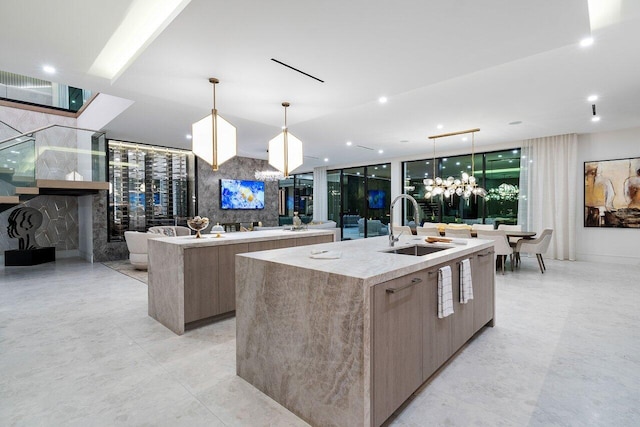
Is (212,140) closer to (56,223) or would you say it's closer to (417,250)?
(417,250)

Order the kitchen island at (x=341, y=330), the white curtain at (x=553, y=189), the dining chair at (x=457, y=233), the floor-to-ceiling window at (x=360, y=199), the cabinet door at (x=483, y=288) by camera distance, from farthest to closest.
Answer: the floor-to-ceiling window at (x=360, y=199), the white curtain at (x=553, y=189), the dining chair at (x=457, y=233), the cabinet door at (x=483, y=288), the kitchen island at (x=341, y=330)

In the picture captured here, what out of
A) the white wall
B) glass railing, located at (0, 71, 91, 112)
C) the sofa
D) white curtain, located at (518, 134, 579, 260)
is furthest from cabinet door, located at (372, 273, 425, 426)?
glass railing, located at (0, 71, 91, 112)

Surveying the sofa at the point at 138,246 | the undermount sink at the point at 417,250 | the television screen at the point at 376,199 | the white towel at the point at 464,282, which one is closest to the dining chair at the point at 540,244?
the undermount sink at the point at 417,250

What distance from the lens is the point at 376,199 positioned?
36.2 feet

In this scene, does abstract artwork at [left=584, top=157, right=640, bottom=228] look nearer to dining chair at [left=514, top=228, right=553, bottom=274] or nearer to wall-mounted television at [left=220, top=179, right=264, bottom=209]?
dining chair at [left=514, top=228, right=553, bottom=274]

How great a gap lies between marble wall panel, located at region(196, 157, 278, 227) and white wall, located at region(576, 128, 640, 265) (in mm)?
8451

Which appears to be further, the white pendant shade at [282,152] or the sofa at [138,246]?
the sofa at [138,246]

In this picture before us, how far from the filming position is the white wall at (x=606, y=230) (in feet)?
21.5

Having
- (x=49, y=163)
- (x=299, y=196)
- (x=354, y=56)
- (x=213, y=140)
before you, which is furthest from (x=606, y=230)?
(x=49, y=163)

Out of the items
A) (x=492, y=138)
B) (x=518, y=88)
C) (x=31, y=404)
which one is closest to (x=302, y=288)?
(x=31, y=404)

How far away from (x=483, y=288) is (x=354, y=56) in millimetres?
2495

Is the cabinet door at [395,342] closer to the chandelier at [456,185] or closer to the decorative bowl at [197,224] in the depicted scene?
the decorative bowl at [197,224]

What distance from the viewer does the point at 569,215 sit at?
23.0ft

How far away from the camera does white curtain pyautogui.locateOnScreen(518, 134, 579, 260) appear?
7.02 m
